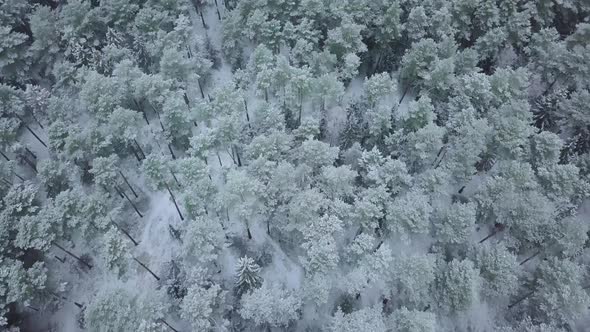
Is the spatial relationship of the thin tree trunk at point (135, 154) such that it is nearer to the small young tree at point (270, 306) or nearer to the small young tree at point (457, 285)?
the small young tree at point (270, 306)

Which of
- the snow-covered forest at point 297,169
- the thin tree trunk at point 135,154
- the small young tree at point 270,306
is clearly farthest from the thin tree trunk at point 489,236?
the thin tree trunk at point 135,154

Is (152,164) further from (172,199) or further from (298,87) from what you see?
(298,87)

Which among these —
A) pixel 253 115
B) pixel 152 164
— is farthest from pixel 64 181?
pixel 253 115

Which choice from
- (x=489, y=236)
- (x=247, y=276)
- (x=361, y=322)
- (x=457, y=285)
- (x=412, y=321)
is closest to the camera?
(x=361, y=322)

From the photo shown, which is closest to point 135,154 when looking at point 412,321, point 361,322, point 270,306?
point 270,306

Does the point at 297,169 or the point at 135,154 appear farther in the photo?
the point at 135,154

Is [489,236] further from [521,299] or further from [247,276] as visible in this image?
[247,276]

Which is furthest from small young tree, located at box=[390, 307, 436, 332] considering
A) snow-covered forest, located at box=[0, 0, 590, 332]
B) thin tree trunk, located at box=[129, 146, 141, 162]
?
thin tree trunk, located at box=[129, 146, 141, 162]

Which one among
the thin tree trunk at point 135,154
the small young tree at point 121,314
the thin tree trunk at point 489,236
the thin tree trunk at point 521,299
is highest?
the thin tree trunk at point 135,154

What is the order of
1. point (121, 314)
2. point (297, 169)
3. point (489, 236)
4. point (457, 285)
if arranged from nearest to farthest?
point (121, 314) < point (457, 285) < point (297, 169) < point (489, 236)

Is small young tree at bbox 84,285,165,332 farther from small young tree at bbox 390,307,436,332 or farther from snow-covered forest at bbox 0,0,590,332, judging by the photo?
small young tree at bbox 390,307,436,332
